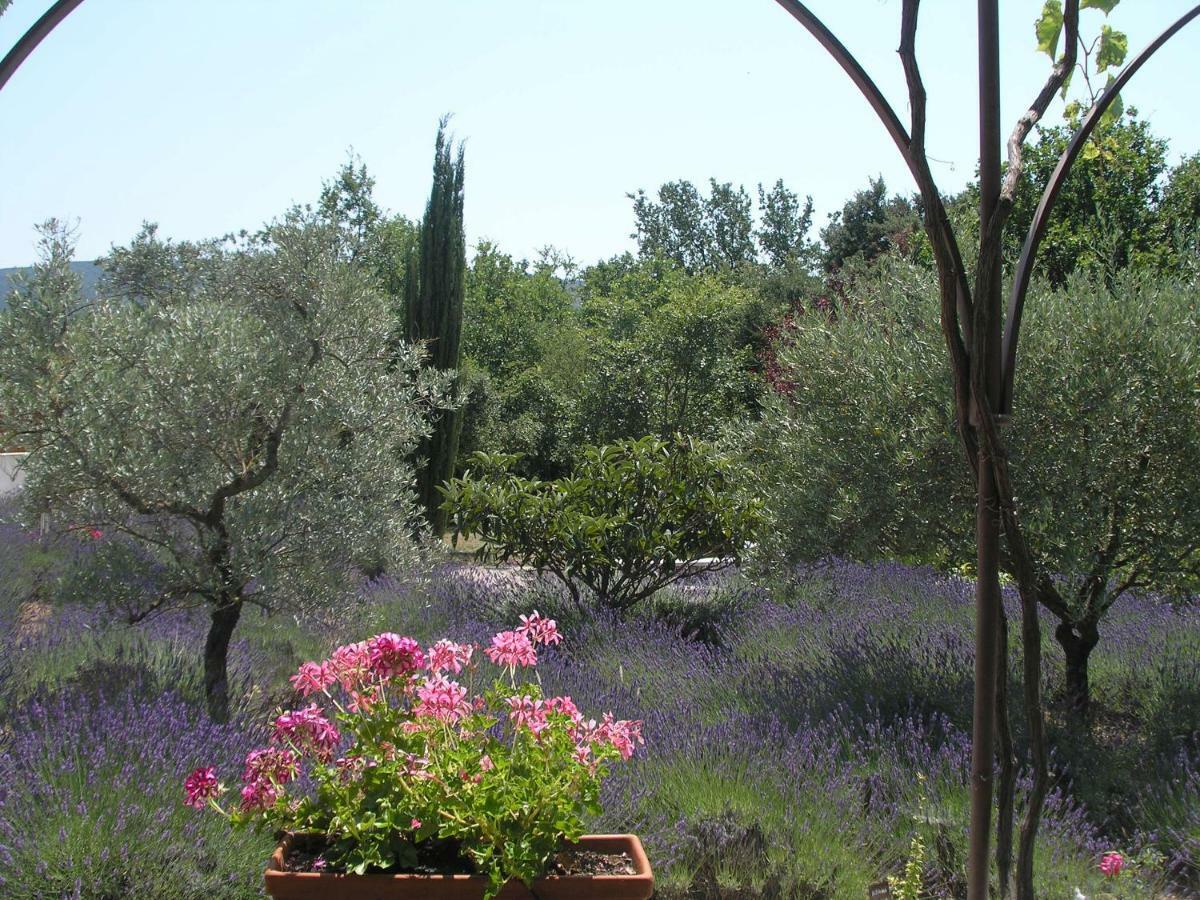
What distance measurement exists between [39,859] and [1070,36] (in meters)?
3.15

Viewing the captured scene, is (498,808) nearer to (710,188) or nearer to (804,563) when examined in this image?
(804,563)

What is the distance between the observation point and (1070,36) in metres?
2.31

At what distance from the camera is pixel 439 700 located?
2602 millimetres

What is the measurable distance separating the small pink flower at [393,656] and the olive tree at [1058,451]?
9.66ft

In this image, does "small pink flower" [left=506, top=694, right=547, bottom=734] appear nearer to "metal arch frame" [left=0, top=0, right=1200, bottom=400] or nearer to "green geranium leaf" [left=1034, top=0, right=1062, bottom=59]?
"metal arch frame" [left=0, top=0, right=1200, bottom=400]

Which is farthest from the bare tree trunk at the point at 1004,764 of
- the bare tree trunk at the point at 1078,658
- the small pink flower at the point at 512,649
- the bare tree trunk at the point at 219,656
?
the bare tree trunk at the point at 219,656

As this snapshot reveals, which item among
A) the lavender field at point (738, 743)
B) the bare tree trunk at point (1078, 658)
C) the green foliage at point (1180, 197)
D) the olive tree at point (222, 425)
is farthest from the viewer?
the green foliage at point (1180, 197)

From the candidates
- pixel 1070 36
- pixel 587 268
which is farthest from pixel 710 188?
pixel 1070 36

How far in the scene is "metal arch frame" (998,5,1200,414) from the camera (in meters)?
2.06

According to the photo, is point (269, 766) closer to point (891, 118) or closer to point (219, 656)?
point (891, 118)

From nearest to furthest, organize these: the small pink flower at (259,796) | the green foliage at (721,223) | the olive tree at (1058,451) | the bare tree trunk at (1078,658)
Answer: the small pink flower at (259,796) → the olive tree at (1058,451) → the bare tree trunk at (1078,658) → the green foliage at (721,223)

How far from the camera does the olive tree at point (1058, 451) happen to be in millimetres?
4645

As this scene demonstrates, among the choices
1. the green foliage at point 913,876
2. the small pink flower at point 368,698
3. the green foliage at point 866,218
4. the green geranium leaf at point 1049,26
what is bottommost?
the green foliage at point 913,876

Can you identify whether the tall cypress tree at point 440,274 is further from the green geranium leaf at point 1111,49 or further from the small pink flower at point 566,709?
the green geranium leaf at point 1111,49
